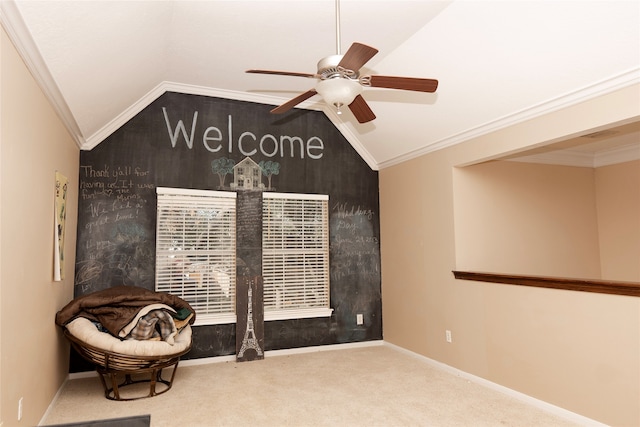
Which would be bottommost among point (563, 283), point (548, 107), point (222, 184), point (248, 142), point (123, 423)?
point (123, 423)

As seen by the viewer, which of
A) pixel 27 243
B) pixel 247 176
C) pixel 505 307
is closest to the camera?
pixel 27 243

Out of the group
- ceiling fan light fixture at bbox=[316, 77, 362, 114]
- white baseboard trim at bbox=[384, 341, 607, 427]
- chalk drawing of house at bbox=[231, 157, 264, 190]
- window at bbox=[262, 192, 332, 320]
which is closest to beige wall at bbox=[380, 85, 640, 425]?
white baseboard trim at bbox=[384, 341, 607, 427]

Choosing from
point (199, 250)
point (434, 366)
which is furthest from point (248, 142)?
point (434, 366)

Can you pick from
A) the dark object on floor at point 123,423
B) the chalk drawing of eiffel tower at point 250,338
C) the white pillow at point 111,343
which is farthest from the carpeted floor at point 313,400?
the dark object on floor at point 123,423

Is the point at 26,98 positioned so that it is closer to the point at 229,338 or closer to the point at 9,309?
the point at 9,309

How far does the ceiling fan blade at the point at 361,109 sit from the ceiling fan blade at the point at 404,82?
0.93 feet

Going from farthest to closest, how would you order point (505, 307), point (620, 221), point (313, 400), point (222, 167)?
point (620, 221)
point (222, 167)
point (505, 307)
point (313, 400)

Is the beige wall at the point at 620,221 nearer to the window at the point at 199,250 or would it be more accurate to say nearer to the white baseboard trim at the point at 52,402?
the window at the point at 199,250

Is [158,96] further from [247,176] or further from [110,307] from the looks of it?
[110,307]

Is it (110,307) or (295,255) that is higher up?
(295,255)

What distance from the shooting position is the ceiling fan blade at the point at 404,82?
2574mm

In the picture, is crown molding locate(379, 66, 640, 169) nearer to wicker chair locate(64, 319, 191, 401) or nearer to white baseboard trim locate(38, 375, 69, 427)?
wicker chair locate(64, 319, 191, 401)

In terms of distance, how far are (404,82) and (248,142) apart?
9.54 feet

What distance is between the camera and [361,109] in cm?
311
